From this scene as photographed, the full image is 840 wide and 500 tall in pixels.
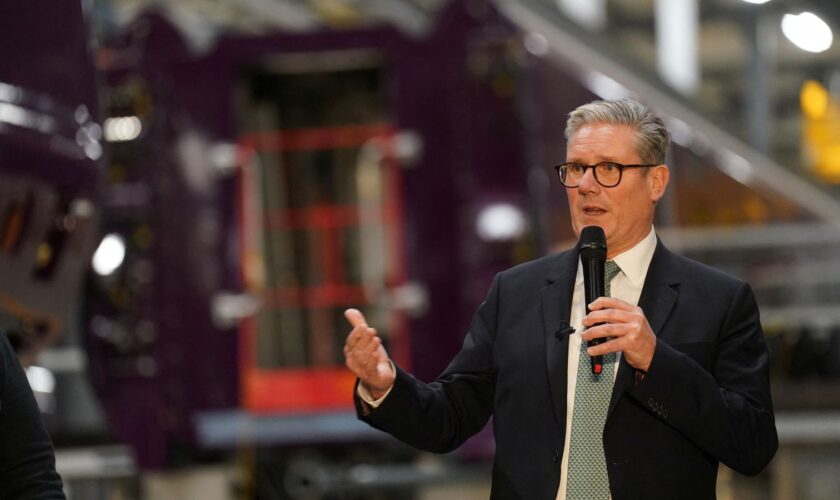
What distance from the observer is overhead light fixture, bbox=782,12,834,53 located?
814 cm

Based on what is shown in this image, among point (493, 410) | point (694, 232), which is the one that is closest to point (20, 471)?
point (493, 410)

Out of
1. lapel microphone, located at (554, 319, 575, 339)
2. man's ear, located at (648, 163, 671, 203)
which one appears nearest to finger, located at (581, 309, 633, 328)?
lapel microphone, located at (554, 319, 575, 339)

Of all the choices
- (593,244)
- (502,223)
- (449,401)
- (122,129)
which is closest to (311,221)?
(122,129)

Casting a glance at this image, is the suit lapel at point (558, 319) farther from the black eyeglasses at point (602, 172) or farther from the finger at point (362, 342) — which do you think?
the finger at point (362, 342)

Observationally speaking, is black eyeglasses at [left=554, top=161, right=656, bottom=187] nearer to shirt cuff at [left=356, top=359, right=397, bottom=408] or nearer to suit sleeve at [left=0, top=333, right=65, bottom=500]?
shirt cuff at [left=356, top=359, right=397, bottom=408]

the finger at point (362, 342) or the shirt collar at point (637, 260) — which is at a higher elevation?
the shirt collar at point (637, 260)

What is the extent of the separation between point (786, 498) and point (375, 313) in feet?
6.92

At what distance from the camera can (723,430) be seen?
2.13 metres

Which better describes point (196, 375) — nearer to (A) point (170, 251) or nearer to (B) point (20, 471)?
(A) point (170, 251)

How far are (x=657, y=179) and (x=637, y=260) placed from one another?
129mm

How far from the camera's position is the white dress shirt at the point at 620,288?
2.26 meters

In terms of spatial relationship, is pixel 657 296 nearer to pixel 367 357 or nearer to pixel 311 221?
pixel 367 357

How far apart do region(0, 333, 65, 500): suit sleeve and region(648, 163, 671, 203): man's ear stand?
101 cm

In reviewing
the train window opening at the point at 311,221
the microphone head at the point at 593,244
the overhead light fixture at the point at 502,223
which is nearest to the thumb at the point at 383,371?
the microphone head at the point at 593,244
